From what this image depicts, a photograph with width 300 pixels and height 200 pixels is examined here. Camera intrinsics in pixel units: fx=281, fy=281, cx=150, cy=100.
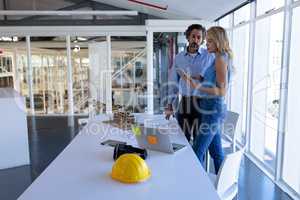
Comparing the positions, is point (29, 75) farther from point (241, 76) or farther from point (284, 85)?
point (284, 85)

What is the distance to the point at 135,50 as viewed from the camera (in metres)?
6.84

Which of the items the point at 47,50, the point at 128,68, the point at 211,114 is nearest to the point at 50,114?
the point at 47,50

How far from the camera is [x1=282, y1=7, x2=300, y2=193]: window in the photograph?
292cm

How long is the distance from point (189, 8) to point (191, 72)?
3.08m

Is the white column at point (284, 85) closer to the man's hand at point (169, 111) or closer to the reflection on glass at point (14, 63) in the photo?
the man's hand at point (169, 111)

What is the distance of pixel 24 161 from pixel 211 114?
2955 mm

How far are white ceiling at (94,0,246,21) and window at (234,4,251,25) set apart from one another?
280mm

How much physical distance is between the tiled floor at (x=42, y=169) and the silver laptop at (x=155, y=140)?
4.94 feet

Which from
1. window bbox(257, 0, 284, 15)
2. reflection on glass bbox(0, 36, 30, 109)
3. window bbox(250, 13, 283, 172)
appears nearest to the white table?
window bbox(250, 13, 283, 172)

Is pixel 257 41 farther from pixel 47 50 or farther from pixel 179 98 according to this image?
pixel 47 50

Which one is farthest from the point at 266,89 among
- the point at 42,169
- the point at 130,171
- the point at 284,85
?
the point at 42,169

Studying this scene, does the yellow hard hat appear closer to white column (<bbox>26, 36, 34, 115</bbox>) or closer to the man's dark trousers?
the man's dark trousers

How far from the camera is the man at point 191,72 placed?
232 centimetres

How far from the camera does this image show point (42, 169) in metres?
3.73
